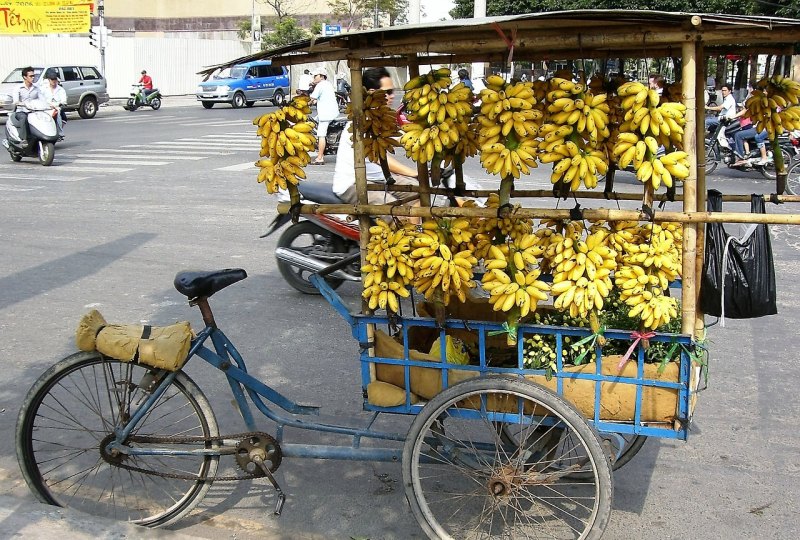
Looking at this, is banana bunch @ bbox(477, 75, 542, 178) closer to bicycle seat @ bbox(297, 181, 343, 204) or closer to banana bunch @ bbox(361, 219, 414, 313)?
banana bunch @ bbox(361, 219, 414, 313)

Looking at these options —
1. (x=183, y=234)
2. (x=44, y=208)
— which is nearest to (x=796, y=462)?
(x=183, y=234)

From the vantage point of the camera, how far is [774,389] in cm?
468

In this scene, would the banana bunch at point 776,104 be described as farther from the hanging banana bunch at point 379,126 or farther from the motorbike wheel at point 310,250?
the motorbike wheel at point 310,250

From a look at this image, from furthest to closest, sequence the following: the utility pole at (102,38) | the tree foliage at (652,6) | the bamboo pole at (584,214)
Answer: the utility pole at (102,38) → the tree foliage at (652,6) → the bamboo pole at (584,214)

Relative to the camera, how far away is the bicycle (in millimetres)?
2975

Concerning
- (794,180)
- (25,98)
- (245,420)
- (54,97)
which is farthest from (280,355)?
(54,97)

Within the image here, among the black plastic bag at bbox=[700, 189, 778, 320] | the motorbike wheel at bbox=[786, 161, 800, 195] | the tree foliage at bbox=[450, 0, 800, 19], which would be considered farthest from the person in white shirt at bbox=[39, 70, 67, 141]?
the black plastic bag at bbox=[700, 189, 778, 320]

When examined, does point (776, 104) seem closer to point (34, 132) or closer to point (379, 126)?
point (379, 126)

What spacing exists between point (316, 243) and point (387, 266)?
3649 mm

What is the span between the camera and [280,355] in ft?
17.4

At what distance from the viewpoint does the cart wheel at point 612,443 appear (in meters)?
3.16

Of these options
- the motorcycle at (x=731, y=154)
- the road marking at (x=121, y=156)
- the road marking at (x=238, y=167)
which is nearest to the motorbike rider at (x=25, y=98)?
the road marking at (x=121, y=156)

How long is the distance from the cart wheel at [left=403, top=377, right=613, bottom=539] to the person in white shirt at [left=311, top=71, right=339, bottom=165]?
11527 mm

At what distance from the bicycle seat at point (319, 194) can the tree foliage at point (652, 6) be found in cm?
1817
